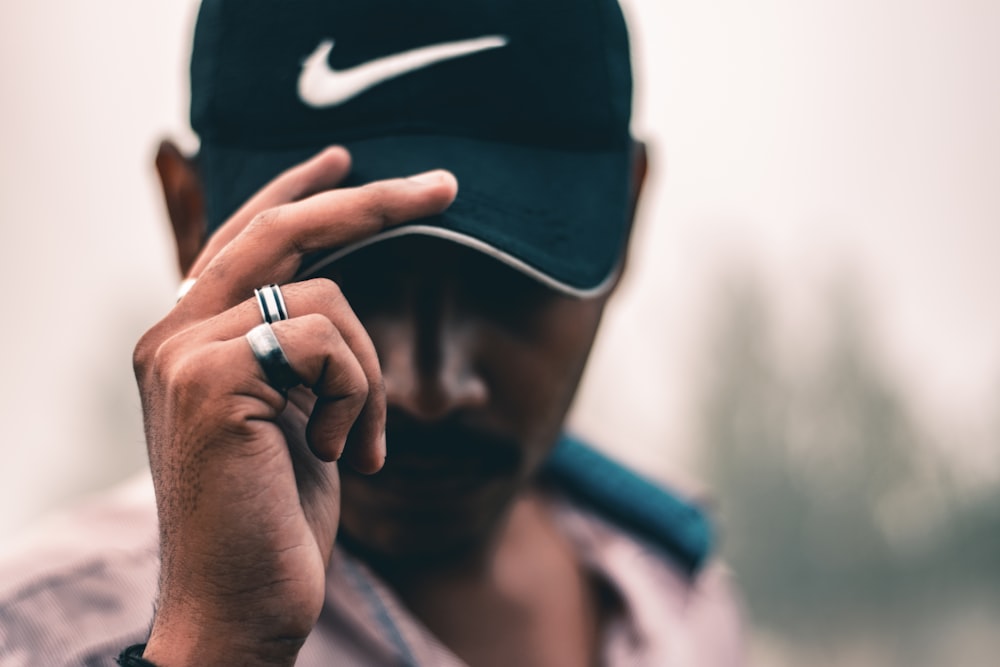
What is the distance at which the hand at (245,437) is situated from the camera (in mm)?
1006

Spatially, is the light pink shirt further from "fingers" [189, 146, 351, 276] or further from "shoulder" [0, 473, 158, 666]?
"fingers" [189, 146, 351, 276]

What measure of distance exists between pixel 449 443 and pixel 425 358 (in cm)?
15

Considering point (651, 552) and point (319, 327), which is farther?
point (651, 552)

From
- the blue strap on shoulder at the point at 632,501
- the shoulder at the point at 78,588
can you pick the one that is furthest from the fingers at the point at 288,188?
the blue strap on shoulder at the point at 632,501

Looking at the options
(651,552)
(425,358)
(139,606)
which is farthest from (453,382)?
(651,552)

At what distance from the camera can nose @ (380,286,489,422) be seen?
1.34 metres

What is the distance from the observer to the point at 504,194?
1366mm

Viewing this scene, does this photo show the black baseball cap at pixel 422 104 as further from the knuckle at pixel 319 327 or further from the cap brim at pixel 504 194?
the knuckle at pixel 319 327

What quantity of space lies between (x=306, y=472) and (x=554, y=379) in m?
0.52

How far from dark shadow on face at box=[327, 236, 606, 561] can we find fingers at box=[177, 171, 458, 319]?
17cm

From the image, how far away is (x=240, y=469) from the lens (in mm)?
1012

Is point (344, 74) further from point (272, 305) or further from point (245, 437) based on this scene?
point (245, 437)

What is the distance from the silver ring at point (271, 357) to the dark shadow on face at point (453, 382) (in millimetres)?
333

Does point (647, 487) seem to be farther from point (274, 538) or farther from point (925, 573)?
point (925, 573)
